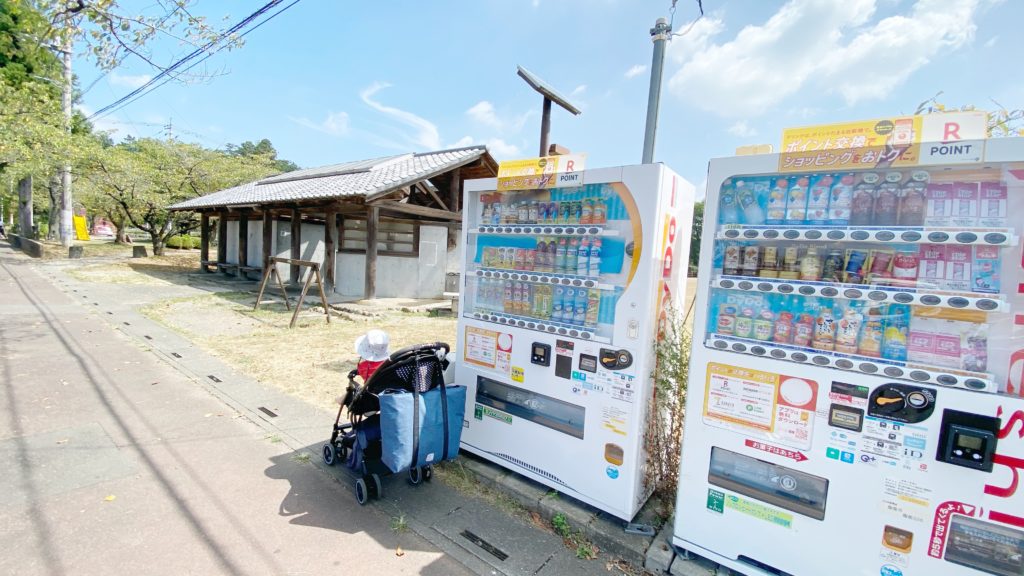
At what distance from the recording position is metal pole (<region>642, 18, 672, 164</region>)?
3.68m

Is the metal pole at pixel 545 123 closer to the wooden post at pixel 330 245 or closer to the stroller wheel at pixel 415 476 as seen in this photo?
the stroller wheel at pixel 415 476

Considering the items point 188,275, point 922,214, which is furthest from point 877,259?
point 188,275

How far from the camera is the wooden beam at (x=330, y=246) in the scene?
11.7 metres

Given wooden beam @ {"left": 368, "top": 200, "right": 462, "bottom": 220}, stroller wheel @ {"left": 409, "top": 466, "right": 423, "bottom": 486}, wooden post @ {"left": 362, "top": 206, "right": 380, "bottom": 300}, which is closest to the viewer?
stroller wheel @ {"left": 409, "top": 466, "right": 423, "bottom": 486}

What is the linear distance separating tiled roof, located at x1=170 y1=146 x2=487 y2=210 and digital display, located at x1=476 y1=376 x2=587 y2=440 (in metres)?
6.97

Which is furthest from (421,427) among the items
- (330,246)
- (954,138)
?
(330,246)

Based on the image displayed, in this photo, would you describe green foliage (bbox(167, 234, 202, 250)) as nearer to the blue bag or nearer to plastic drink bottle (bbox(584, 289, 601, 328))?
the blue bag

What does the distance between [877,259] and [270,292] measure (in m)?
13.8

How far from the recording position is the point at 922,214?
2.03 meters

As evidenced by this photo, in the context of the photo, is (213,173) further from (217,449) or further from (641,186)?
(641,186)

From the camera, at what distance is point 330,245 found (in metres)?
12.0

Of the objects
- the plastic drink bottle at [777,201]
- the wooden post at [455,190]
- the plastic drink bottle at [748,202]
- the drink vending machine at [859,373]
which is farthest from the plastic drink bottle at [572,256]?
the wooden post at [455,190]

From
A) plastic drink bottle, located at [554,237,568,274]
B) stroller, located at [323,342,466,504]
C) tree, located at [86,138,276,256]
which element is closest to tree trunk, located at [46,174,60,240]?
tree, located at [86,138,276,256]

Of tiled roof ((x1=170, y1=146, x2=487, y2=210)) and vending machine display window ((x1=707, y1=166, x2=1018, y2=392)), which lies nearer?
vending machine display window ((x1=707, y1=166, x2=1018, y2=392))
